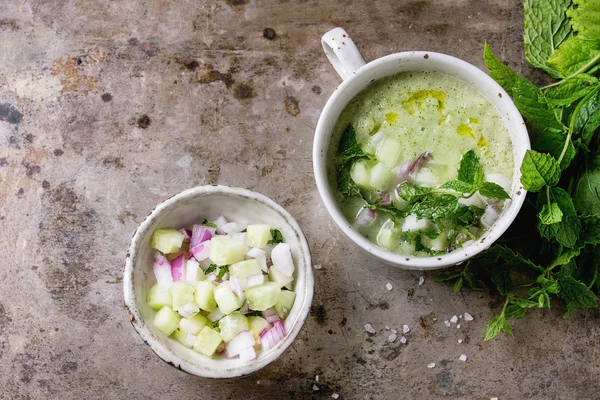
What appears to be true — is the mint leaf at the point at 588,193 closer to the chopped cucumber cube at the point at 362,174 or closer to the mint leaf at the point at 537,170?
the mint leaf at the point at 537,170

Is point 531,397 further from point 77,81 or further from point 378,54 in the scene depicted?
point 77,81

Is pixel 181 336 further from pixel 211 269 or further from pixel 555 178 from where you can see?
pixel 555 178

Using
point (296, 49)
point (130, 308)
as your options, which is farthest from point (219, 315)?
point (296, 49)

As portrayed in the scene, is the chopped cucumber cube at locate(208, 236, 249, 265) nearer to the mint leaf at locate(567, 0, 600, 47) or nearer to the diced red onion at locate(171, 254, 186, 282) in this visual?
the diced red onion at locate(171, 254, 186, 282)

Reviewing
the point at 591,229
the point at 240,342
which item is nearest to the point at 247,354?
the point at 240,342

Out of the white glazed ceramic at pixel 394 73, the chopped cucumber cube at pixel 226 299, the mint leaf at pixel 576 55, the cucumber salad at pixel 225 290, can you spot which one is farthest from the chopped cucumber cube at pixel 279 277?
the mint leaf at pixel 576 55

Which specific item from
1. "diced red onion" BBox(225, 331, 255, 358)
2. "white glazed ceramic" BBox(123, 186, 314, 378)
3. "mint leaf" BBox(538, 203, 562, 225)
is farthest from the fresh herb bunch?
"diced red onion" BBox(225, 331, 255, 358)
